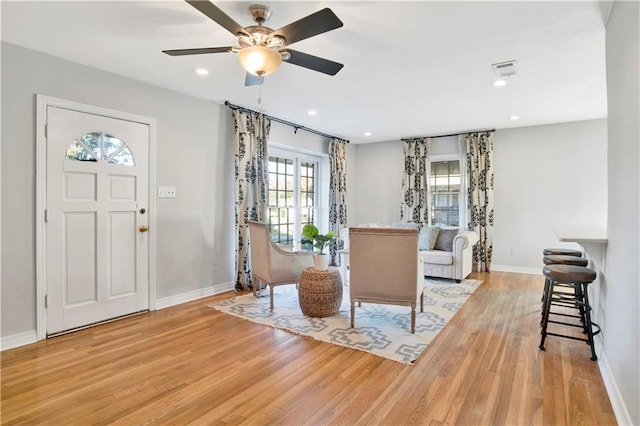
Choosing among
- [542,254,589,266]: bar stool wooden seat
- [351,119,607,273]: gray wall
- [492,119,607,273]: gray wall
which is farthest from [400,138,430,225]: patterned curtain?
[542,254,589,266]: bar stool wooden seat

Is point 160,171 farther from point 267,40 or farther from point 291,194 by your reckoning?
point 291,194

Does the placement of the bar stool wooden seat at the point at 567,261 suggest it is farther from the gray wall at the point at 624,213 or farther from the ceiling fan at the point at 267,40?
the ceiling fan at the point at 267,40

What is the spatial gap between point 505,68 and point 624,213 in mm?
1962

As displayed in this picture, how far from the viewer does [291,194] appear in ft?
20.6

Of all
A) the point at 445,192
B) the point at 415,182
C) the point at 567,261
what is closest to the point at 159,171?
the point at 567,261

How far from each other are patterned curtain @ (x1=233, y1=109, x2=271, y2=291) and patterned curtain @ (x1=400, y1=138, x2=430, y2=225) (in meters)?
3.12

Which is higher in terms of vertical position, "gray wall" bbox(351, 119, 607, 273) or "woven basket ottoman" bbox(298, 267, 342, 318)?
"gray wall" bbox(351, 119, 607, 273)

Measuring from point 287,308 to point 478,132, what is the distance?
184 inches

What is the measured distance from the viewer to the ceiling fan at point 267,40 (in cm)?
193

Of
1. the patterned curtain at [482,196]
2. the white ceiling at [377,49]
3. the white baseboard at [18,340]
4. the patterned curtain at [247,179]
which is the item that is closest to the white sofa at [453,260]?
the patterned curtain at [482,196]

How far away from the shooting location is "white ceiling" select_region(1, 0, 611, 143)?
2311 millimetres

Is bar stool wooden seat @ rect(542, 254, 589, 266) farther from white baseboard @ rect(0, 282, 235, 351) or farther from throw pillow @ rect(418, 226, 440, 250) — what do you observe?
white baseboard @ rect(0, 282, 235, 351)

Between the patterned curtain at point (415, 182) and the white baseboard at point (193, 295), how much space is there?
3.80 m

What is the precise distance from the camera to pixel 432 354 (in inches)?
106
